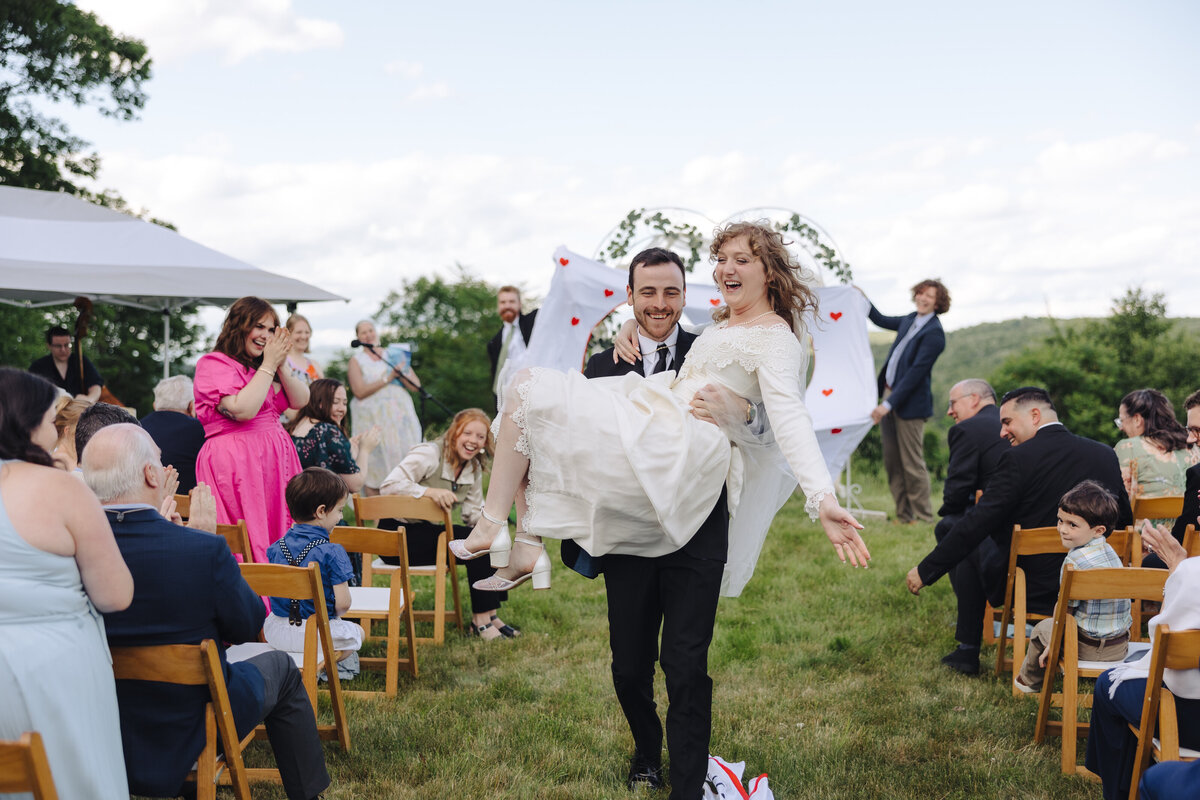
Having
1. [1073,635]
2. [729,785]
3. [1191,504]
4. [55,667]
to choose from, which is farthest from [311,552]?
[1191,504]

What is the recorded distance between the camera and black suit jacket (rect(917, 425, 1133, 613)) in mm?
4809

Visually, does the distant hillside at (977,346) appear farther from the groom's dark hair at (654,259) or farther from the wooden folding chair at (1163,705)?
the wooden folding chair at (1163,705)

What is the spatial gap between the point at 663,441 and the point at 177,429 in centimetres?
360

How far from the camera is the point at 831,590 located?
6.96 meters

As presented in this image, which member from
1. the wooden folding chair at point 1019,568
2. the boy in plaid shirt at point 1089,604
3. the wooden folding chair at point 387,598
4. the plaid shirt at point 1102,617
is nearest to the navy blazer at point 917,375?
the wooden folding chair at point 1019,568

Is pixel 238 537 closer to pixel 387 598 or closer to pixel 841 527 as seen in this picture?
pixel 387 598

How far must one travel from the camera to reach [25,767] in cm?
199

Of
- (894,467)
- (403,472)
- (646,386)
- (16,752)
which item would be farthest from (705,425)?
(894,467)

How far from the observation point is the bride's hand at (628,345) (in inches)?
143

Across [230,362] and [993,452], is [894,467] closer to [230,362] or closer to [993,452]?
[993,452]

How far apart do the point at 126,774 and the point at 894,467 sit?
865 centimetres

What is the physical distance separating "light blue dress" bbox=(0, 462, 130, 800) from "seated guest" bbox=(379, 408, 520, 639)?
11.0 ft

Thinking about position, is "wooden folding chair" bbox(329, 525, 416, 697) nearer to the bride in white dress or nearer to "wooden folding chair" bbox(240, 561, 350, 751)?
"wooden folding chair" bbox(240, 561, 350, 751)

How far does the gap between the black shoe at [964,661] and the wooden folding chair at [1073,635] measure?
3.03 feet
